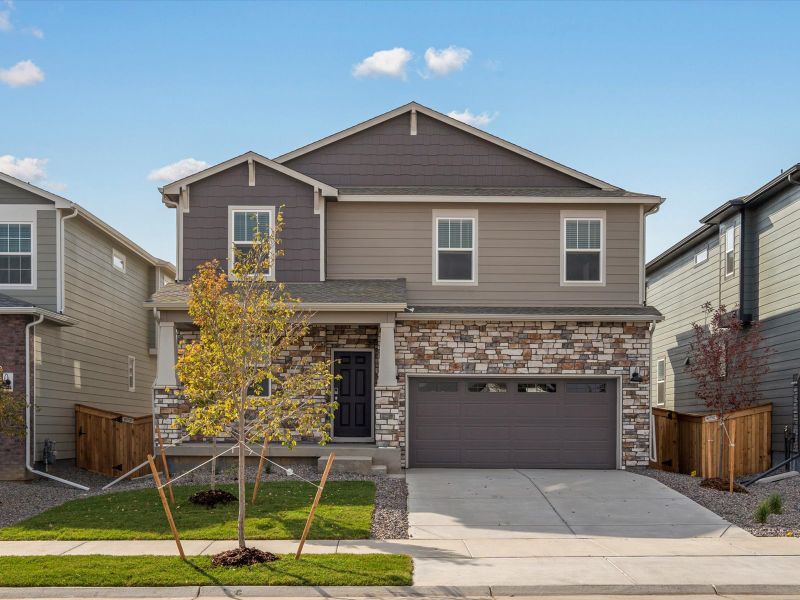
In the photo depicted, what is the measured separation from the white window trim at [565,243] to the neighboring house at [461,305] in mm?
22

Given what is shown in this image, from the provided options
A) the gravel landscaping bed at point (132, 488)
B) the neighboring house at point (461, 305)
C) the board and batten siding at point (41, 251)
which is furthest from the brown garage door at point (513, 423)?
the board and batten siding at point (41, 251)

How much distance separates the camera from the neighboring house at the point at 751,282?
18.5 metres

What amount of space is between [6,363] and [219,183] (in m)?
5.69

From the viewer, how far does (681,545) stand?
11.9 meters

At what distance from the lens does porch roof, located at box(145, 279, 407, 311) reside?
17.7m

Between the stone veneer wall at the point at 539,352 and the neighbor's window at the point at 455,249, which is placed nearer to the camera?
the stone veneer wall at the point at 539,352

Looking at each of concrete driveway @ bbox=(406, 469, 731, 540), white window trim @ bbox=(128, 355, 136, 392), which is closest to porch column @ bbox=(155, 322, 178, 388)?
concrete driveway @ bbox=(406, 469, 731, 540)

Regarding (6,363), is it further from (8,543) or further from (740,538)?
(740,538)

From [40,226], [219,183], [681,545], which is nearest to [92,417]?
[40,226]

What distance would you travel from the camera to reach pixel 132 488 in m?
16.5

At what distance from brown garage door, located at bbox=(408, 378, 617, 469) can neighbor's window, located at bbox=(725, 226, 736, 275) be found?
4.98 metres

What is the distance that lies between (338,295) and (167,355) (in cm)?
368

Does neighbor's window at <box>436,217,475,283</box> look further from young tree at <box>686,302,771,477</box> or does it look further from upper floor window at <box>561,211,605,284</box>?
young tree at <box>686,302,771,477</box>

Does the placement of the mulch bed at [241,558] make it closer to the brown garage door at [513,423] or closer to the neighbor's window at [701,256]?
the brown garage door at [513,423]
